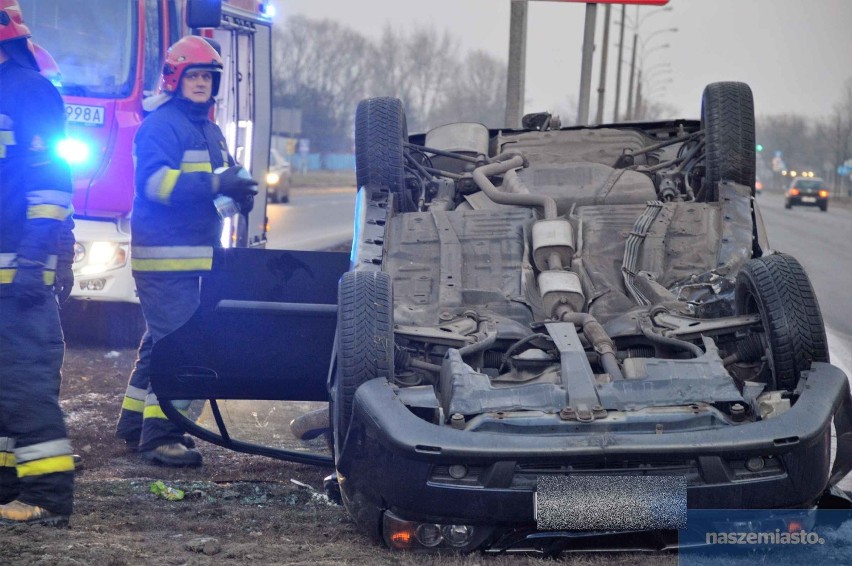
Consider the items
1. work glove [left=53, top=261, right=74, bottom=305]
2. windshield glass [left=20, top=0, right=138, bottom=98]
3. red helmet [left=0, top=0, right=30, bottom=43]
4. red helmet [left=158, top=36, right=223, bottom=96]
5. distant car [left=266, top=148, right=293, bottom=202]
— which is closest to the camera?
red helmet [left=0, top=0, right=30, bottom=43]

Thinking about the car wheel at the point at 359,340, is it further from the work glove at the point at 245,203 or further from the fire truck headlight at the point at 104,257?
the fire truck headlight at the point at 104,257

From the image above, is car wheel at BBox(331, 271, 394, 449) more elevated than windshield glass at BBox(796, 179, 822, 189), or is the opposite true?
car wheel at BBox(331, 271, 394, 449)

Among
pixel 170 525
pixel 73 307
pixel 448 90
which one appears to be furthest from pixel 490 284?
pixel 448 90

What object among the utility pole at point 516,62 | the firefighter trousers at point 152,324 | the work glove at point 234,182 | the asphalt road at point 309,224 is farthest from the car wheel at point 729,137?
the utility pole at point 516,62

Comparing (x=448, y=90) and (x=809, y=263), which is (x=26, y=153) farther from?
(x=448, y=90)

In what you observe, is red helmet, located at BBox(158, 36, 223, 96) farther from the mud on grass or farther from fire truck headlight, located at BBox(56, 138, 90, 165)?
fire truck headlight, located at BBox(56, 138, 90, 165)

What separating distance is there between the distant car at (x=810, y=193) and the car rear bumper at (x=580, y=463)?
4791 centimetres

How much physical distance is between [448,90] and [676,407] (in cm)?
8880

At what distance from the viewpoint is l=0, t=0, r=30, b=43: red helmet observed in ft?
14.9

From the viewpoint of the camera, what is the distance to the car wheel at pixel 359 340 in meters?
4.31

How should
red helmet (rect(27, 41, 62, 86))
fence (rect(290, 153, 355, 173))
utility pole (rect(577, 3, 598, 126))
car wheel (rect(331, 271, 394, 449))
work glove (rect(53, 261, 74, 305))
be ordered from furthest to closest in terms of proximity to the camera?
fence (rect(290, 153, 355, 173)) < utility pole (rect(577, 3, 598, 126)) < work glove (rect(53, 261, 74, 305)) < red helmet (rect(27, 41, 62, 86)) < car wheel (rect(331, 271, 394, 449))

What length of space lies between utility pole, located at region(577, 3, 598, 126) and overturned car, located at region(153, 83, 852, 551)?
41.4ft

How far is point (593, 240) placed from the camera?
5840mm

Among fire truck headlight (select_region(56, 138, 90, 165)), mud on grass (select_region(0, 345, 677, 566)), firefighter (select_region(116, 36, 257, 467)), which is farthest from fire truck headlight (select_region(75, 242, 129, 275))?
firefighter (select_region(116, 36, 257, 467))
